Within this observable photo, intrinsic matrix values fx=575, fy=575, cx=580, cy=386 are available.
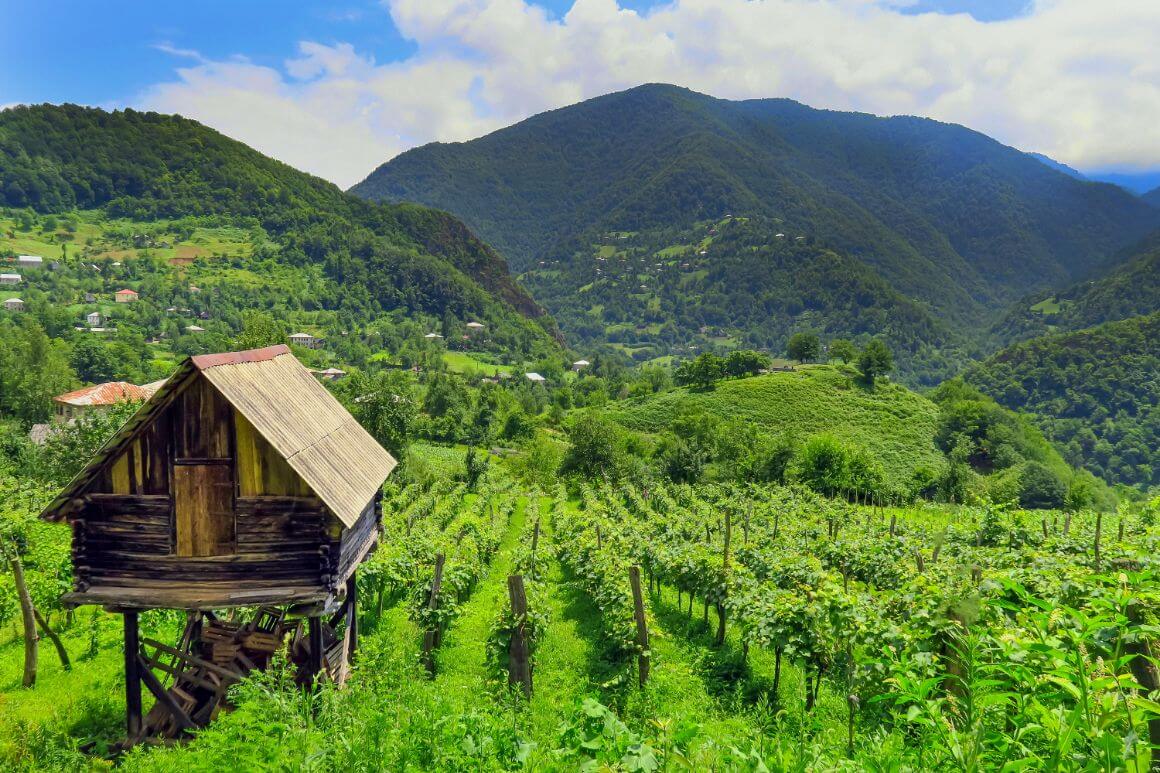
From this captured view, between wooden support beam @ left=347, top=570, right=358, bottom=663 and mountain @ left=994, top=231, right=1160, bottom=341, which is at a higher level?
mountain @ left=994, top=231, right=1160, bottom=341

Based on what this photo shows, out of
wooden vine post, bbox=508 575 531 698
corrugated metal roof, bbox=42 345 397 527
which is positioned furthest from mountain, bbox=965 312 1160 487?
corrugated metal roof, bbox=42 345 397 527

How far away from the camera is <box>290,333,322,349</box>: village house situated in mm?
116625

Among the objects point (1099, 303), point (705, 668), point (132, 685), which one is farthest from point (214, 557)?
point (1099, 303)

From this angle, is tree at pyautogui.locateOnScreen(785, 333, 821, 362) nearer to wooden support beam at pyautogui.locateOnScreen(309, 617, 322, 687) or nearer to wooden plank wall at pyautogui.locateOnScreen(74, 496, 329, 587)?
wooden support beam at pyautogui.locateOnScreen(309, 617, 322, 687)

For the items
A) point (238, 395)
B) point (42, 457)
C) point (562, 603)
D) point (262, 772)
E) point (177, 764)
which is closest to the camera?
point (262, 772)

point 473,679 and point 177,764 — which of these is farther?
point 473,679

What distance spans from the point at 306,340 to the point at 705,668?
402ft

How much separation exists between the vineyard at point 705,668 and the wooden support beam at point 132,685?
80 centimetres

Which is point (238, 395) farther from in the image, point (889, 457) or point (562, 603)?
point (889, 457)

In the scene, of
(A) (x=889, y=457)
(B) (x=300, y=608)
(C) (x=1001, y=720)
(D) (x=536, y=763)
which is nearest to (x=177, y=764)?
(D) (x=536, y=763)

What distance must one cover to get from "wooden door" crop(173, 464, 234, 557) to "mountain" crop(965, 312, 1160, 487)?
128287mm

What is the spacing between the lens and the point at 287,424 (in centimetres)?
964

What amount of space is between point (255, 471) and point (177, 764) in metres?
4.68

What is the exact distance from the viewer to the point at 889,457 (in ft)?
225
